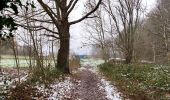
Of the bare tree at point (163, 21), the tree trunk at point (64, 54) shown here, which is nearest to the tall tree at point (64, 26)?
the tree trunk at point (64, 54)

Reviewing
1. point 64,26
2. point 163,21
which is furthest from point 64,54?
point 163,21

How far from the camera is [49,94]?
45.6ft

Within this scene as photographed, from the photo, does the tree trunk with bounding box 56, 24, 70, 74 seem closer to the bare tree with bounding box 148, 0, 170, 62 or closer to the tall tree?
the tall tree

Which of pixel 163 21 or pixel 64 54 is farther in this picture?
pixel 163 21

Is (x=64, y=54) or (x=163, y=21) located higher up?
(x=163, y=21)

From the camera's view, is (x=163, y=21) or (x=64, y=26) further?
(x=163, y=21)

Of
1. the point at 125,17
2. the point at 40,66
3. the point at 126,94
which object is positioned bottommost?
the point at 126,94

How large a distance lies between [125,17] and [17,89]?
27.0 m

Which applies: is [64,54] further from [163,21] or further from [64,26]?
[163,21]

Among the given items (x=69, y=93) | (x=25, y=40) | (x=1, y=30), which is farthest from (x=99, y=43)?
(x=1, y=30)

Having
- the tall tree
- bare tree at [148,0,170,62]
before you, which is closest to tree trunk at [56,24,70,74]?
the tall tree

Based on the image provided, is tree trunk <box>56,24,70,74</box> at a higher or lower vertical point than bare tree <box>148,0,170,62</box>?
lower

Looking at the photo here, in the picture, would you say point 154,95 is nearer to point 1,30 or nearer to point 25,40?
point 1,30

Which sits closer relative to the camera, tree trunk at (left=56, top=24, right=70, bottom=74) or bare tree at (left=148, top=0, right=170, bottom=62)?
tree trunk at (left=56, top=24, right=70, bottom=74)
